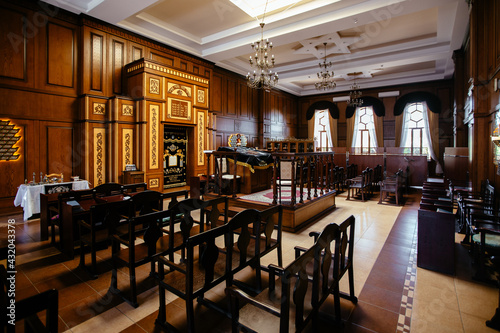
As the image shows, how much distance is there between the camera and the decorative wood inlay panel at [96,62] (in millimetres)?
6094

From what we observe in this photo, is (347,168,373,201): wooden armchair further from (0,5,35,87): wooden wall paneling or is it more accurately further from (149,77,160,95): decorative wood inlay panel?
(0,5,35,87): wooden wall paneling

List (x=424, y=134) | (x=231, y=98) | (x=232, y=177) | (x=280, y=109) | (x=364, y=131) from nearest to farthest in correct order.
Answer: (x=232, y=177) → (x=231, y=98) → (x=424, y=134) → (x=364, y=131) → (x=280, y=109)

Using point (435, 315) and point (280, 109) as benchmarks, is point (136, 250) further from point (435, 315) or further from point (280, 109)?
point (280, 109)

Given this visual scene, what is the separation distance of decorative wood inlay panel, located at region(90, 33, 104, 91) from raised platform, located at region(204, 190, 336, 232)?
12.6ft

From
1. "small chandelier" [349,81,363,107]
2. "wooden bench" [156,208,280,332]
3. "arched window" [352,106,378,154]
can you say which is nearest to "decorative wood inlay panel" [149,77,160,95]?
"wooden bench" [156,208,280,332]

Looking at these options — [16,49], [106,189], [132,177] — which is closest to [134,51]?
[16,49]

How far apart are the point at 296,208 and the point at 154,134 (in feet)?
14.1

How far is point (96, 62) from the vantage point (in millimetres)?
6184

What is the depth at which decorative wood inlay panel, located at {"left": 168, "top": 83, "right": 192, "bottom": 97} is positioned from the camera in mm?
7090

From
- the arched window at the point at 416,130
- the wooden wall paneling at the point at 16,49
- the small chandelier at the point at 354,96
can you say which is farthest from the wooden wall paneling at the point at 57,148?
the arched window at the point at 416,130

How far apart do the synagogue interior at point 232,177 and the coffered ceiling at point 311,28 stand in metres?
0.06

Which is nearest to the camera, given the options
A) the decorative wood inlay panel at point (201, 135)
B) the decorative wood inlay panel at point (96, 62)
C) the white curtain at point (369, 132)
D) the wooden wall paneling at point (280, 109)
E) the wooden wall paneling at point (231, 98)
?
the decorative wood inlay panel at point (96, 62)

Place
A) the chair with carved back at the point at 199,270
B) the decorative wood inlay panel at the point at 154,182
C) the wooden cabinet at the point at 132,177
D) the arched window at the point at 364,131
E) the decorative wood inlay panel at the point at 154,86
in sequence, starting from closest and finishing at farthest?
1. the chair with carved back at the point at 199,270
2. the wooden cabinet at the point at 132,177
3. the decorative wood inlay panel at the point at 154,86
4. the decorative wood inlay panel at the point at 154,182
5. the arched window at the point at 364,131

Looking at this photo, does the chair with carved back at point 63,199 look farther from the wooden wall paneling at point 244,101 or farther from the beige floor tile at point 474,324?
the wooden wall paneling at point 244,101
